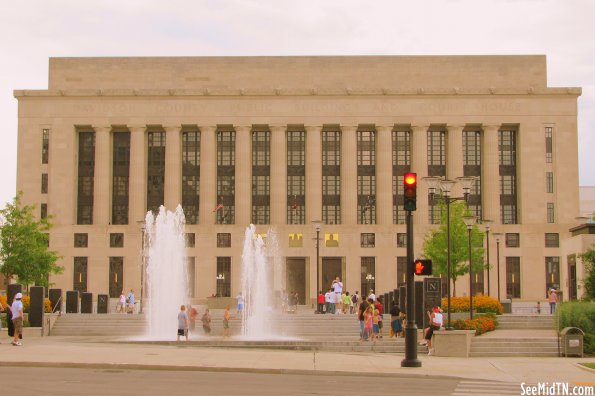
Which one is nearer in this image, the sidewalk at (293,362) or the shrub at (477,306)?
the sidewalk at (293,362)

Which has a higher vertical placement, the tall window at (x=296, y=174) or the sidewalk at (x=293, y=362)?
the tall window at (x=296, y=174)

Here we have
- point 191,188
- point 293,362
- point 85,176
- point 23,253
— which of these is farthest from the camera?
point 85,176

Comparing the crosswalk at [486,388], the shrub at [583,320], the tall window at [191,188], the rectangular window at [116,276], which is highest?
the tall window at [191,188]

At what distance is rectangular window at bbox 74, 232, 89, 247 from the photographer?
8562cm

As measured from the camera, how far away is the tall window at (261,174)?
291 ft

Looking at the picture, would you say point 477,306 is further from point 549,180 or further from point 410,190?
point 549,180

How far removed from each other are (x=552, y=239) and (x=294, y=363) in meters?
62.0

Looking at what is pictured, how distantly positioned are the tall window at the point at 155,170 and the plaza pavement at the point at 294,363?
56.1 meters

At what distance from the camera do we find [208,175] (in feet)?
289

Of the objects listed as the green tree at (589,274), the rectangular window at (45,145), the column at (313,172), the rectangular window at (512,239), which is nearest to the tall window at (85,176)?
the rectangular window at (45,145)

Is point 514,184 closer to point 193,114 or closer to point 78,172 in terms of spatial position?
point 193,114

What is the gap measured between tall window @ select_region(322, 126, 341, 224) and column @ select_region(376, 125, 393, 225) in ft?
12.6

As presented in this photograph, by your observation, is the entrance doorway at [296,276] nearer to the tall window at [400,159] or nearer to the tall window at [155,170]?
the tall window at [400,159]

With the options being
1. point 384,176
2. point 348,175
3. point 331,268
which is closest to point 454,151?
point 384,176
